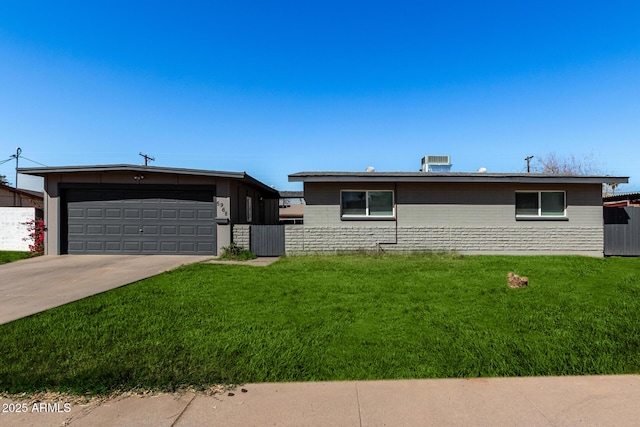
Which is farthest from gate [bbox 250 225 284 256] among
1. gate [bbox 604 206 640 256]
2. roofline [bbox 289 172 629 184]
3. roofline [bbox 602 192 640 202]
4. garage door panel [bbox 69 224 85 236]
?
roofline [bbox 602 192 640 202]

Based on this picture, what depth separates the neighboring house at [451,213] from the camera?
1174 cm

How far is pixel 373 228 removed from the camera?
1184cm

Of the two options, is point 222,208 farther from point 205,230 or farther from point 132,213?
point 132,213

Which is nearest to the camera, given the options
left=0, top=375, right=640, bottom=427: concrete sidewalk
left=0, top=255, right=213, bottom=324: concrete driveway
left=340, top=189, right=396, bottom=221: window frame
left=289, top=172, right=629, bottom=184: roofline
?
left=0, top=375, right=640, bottom=427: concrete sidewalk

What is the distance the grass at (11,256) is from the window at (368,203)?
1146 cm

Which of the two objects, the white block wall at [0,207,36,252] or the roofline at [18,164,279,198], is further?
the white block wall at [0,207,36,252]

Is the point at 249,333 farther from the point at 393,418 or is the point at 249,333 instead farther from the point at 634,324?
the point at 634,324

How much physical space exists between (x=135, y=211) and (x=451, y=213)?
11652 mm

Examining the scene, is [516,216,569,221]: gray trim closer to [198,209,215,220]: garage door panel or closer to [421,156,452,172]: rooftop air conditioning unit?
[421,156,452,172]: rooftop air conditioning unit

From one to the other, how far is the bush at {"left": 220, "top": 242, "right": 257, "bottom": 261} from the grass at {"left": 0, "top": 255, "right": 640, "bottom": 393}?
13.6 feet

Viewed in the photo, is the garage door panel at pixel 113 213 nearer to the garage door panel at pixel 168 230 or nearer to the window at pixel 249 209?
the garage door panel at pixel 168 230

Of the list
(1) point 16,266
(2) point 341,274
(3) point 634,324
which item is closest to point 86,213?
(1) point 16,266

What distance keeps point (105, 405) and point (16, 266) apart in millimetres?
10051

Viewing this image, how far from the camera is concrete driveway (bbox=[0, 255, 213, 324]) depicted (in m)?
5.66
